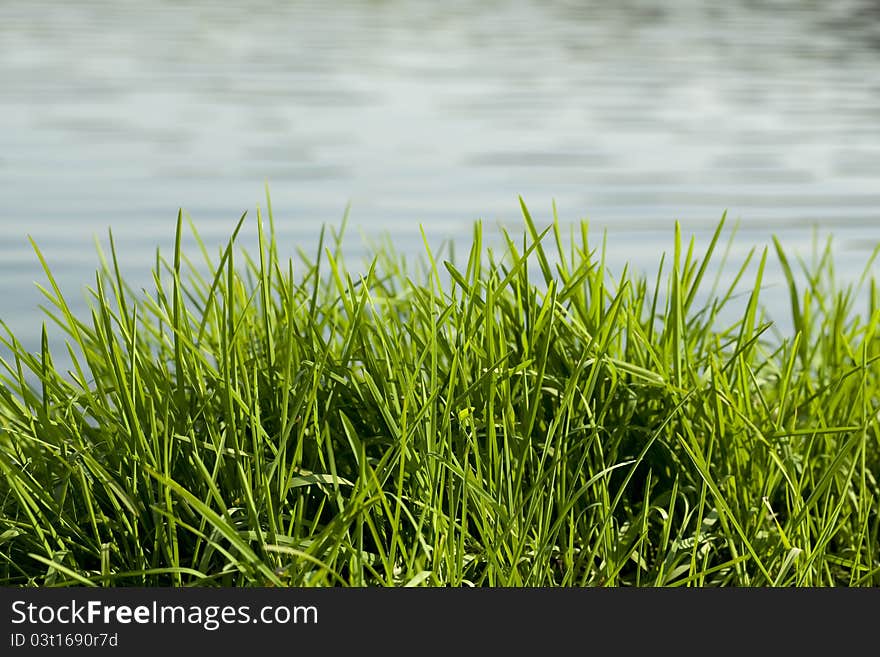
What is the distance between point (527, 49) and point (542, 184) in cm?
1012

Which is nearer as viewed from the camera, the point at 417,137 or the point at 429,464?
the point at 429,464

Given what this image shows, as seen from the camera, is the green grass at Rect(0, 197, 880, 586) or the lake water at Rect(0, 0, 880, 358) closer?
the green grass at Rect(0, 197, 880, 586)

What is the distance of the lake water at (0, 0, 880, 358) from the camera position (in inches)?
248

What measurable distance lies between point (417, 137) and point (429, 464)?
771 centimetres

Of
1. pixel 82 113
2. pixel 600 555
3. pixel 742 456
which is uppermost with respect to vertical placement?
pixel 82 113

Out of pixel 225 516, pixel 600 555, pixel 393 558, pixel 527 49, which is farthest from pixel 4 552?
pixel 527 49

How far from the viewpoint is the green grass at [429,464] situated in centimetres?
147

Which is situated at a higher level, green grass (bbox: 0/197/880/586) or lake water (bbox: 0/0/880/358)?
lake water (bbox: 0/0/880/358)

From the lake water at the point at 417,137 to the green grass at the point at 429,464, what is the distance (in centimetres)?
74

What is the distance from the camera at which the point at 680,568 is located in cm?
159

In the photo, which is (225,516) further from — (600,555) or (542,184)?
(542,184)

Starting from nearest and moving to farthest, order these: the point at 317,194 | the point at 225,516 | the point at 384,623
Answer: the point at 384,623 < the point at 225,516 < the point at 317,194

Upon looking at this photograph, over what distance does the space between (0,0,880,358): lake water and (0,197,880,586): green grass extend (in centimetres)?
74

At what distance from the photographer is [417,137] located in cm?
898
